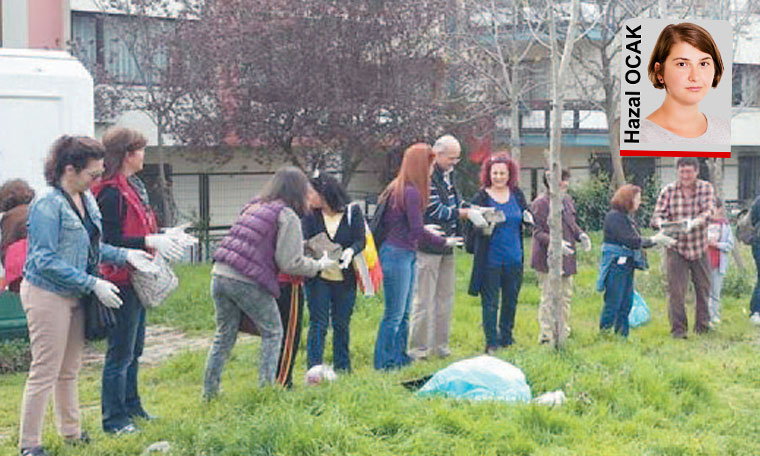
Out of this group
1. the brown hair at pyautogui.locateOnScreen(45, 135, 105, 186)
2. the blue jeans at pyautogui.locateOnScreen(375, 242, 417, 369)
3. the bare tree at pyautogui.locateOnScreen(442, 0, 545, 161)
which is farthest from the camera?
the bare tree at pyautogui.locateOnScreen(442, 0, 545, 161)

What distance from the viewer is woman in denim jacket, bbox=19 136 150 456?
5.76m

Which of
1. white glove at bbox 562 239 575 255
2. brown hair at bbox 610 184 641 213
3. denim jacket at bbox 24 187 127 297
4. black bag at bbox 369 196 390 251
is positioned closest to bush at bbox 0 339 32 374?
black bag at bbox 369 196 390 251

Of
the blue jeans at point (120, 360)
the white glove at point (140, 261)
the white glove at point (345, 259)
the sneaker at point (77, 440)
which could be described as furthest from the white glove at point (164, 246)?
the white glove at point (345, 259)

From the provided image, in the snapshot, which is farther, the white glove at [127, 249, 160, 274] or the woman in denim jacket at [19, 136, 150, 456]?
the white glove at [127, 249, 160, 274]

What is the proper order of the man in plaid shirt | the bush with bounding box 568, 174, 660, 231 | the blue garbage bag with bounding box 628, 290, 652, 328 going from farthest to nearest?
the bush with bounding box 568, 174, 660, 231 < the blue garbage bag with bounding box 628, 290, 652, 328 < the man in plaid shirt

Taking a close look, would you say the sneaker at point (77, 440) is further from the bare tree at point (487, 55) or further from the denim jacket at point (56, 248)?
the bare tree at point (487, 55)

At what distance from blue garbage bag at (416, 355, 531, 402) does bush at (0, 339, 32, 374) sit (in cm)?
446

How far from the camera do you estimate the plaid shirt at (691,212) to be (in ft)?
33.9

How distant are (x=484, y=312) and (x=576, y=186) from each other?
16.3 metres

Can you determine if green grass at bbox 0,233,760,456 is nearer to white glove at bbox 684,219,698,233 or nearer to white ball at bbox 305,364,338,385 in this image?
white ball at bbox 305,364,338,385

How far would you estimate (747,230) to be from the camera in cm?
1164

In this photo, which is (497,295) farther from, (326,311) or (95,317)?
(95,317)

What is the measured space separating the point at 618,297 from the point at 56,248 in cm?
591

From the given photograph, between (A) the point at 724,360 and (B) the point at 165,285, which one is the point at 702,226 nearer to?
(A) the point at 724,360
